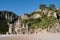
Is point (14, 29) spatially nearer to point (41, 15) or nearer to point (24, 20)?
point (24, 20)

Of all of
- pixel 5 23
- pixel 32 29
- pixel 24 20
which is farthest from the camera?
pixel 5 23

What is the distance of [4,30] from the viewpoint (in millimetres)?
117688

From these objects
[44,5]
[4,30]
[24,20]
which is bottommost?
[4,30]

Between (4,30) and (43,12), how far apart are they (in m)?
29.5

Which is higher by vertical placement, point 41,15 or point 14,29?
point 41,15

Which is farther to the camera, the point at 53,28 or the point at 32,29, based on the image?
the point at 32,29

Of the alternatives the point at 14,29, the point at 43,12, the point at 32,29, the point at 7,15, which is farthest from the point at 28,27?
the point at 7,15

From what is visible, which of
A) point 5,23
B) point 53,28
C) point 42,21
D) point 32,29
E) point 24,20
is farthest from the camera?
point 5,23

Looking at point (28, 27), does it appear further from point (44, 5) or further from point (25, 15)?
point (44, 5)

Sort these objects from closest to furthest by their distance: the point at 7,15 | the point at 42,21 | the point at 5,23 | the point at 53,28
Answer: the point at 53,28
the point at 42,21
the point at 5,23
the point at 7,15

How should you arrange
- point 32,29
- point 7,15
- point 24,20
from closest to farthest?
point 32,29, point 24,20, point 7,15

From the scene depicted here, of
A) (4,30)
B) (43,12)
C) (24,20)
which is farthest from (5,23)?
(43,12)

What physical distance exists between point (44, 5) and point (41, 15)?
66.6 ft

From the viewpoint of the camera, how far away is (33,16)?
385 ft
